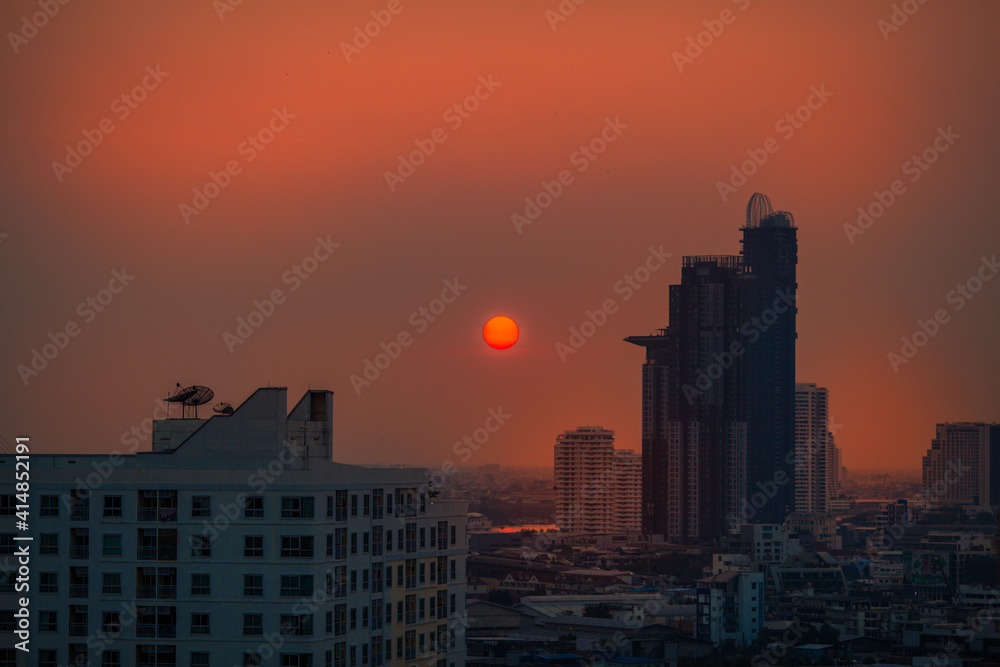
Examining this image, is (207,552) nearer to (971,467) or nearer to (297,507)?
(297,507)

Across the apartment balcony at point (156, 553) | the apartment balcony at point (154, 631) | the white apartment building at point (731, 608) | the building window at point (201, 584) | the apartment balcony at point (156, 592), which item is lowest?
the white apartment building at point (731, 608)

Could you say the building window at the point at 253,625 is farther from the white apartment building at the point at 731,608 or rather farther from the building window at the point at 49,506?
the white apartment building at the point at 731,608

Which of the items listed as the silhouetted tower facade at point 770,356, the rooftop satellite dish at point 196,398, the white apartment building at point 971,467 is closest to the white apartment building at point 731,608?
the rooftop satellite dish at point 196,398

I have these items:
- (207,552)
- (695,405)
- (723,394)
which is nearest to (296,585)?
(207,552)

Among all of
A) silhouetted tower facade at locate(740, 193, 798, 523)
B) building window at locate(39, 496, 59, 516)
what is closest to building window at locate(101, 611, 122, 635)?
building window at locate(39, 496, 59, 516)

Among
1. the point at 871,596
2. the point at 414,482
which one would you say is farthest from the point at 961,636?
the point at 414,482
